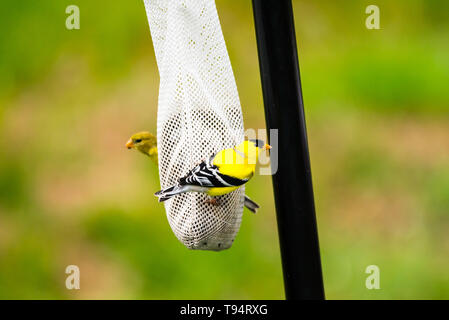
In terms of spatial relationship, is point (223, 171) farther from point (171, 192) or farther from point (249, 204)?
point (249, 204)

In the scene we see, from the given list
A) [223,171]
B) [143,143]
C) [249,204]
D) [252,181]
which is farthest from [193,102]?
[252,181]

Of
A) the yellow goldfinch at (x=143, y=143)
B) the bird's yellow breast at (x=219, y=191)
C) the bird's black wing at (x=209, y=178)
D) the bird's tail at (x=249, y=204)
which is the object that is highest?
the yellow goldfinch at (x=143, y=143)

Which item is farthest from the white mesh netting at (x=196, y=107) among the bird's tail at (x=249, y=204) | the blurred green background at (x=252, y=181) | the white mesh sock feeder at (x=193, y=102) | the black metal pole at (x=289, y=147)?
the blurred green background at (x=252, y=181)

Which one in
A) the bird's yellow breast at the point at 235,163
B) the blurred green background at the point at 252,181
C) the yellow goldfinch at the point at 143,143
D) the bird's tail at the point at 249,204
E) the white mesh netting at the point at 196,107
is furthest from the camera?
the blurred green background at the point at 252,181

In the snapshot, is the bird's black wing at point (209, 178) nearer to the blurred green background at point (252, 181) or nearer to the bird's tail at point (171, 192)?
the bird's tail at point (171, 192)

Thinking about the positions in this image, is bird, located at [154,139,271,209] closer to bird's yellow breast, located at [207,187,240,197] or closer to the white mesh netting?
bird's yellow breast, located at [207,187,240,197]

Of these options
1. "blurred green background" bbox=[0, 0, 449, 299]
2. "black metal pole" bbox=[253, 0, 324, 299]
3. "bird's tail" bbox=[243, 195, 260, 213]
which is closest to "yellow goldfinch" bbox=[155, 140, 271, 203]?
"black metal pole" bbox=[253, 0, 324, 299]
